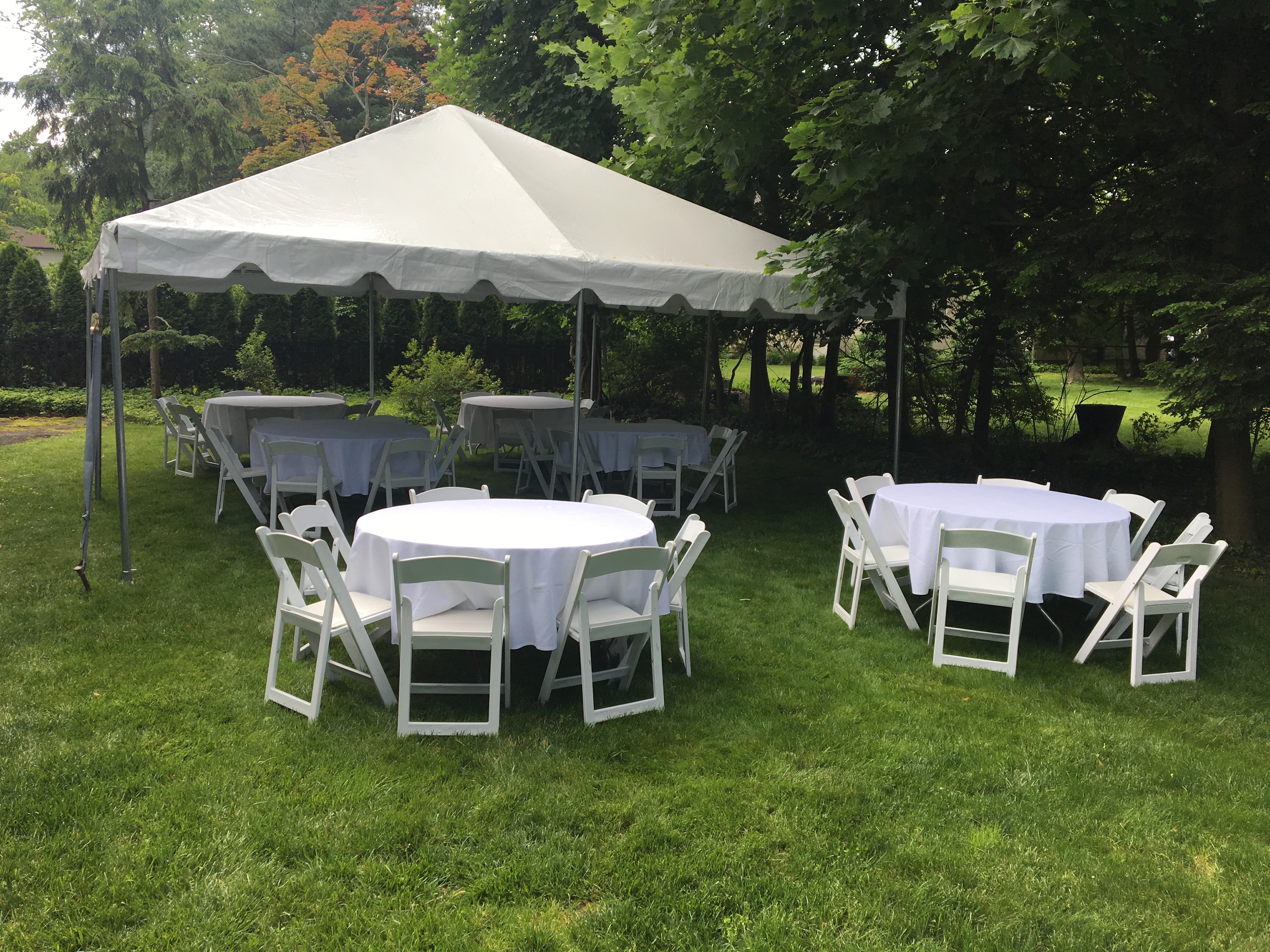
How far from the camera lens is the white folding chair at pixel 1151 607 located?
14.8ft

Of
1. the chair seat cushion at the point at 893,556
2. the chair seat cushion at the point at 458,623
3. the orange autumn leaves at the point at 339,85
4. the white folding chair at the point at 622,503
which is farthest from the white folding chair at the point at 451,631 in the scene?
the orange autumn leaves at the point at 339,85

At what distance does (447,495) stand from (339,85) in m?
25.9

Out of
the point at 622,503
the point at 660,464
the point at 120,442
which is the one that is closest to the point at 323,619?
the point at 622,503

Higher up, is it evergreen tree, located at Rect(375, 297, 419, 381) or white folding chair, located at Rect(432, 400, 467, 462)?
evergreen tree, located at Rect(375, 297, 419, 381)

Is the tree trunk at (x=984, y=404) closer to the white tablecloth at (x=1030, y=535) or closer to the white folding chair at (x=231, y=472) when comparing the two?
the white tablecloth at (x=1030, y=535)

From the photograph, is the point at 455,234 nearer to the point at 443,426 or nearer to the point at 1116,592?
the point at 443,426

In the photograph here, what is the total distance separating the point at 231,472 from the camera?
23.5ft

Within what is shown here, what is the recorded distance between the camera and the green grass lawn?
8.50 ft

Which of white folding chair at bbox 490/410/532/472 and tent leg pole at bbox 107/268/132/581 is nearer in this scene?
tent leg pole at bbox 107/268/132/581

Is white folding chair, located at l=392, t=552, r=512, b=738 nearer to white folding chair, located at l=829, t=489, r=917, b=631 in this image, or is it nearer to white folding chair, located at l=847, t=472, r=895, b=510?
white folding chair, located at l=829, t=489, r=917, b=631

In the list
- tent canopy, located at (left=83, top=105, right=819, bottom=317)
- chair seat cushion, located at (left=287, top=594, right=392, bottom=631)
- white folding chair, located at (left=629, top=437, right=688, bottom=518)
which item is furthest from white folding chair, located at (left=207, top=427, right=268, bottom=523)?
white folding chair, located at (left=629, top=437, right=688, bottom=518)

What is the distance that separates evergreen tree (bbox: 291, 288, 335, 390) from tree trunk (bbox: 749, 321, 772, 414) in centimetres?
879

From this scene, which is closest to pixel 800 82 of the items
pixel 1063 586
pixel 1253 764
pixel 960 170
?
pixel 960 170

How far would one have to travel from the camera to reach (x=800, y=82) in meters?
7.72
